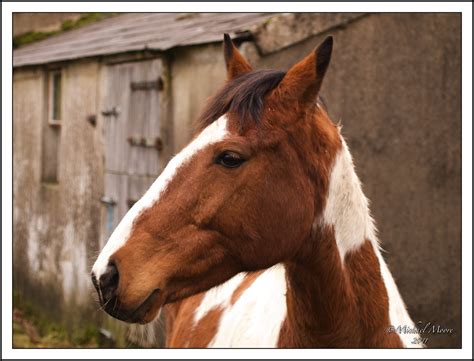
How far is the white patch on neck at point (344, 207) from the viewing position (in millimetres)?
2752

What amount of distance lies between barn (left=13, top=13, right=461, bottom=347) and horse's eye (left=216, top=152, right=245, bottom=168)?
9.76 feet

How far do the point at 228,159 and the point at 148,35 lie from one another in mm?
4915

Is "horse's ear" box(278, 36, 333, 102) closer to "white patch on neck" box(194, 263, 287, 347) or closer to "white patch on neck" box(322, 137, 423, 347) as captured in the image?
"white patch on neck" box(322, 137, 423, 347)

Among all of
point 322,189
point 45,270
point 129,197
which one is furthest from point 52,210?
point 322,189

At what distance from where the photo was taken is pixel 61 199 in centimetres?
908

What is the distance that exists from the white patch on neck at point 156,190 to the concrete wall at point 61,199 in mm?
5489

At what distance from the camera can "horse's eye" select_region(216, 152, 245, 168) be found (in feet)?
8.47

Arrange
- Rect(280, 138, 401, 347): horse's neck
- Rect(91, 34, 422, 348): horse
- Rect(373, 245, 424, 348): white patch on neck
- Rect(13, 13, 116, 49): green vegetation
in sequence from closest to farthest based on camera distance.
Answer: Rect(91, 34, 422, 348): horse → Rect(280, 138, 401, 347): horse's neck → Rect(373, 245, 424, 348): white patch on neck → Rect(13, 13, 116, 49): green vegetation

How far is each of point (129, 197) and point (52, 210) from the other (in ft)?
8.00

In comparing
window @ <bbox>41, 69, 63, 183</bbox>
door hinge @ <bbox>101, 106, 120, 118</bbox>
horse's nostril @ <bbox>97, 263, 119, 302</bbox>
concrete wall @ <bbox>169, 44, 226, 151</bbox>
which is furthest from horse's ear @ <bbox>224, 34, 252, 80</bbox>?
window @ <bbox>41, 69, 63, 183</bbox>

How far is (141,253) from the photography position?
7.98 feet

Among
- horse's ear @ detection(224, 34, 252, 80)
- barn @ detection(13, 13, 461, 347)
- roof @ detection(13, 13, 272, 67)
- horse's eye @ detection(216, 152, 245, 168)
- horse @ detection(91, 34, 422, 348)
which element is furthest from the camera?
roof @ detection(13, 13, 272, 67)

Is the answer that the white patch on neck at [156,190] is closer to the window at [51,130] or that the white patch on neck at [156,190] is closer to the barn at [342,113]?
the barn at [342,113]

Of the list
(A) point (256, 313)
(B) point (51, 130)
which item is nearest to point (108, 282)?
(A) point (256, 313)
